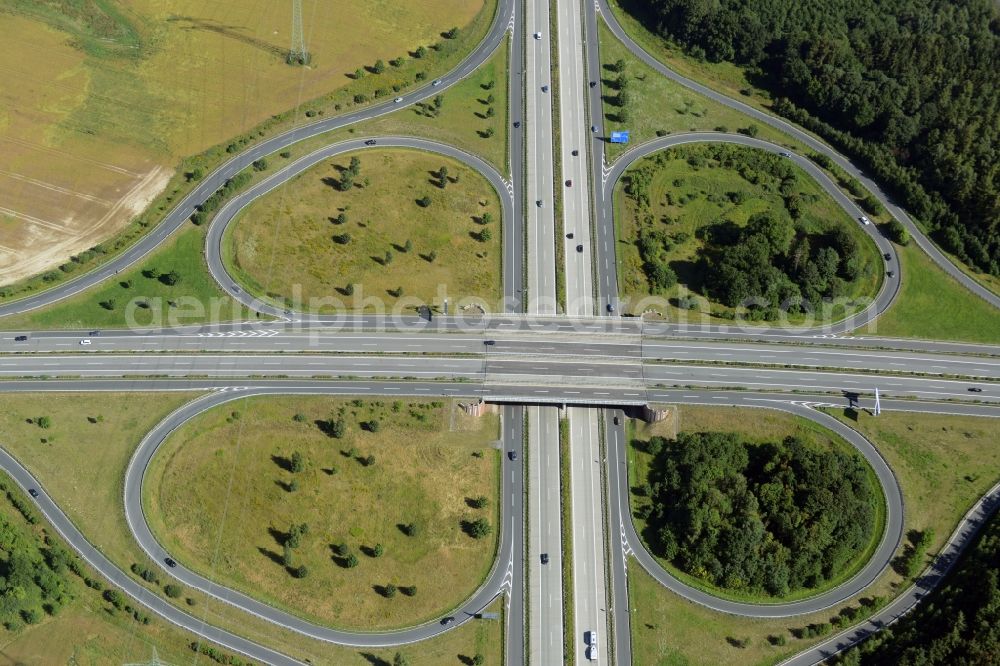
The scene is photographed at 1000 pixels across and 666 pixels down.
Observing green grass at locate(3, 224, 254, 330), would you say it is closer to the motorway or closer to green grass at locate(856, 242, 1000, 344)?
the motorway

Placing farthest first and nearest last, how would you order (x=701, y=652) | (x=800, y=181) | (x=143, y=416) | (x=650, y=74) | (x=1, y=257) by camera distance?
(x=650, y=74), (x=800, y=181), (x=1, y=257), (x=143, y=416), (x=701, y=652)

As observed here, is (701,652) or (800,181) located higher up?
(800,181)

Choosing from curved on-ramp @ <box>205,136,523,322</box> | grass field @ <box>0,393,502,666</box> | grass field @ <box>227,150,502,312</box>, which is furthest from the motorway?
grass field @ <box>227,150,502,312</box>

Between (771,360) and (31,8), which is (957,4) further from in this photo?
(31,8)

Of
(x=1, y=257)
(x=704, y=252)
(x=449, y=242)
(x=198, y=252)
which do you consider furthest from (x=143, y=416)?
(x=704, y=252)

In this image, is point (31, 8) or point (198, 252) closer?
point (198, 252)

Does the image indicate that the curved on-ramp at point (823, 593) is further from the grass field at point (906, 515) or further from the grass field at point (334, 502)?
the grass field at point (334, 502)

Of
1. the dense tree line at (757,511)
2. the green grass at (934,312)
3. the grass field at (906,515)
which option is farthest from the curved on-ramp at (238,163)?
the green grass at (934,312)
